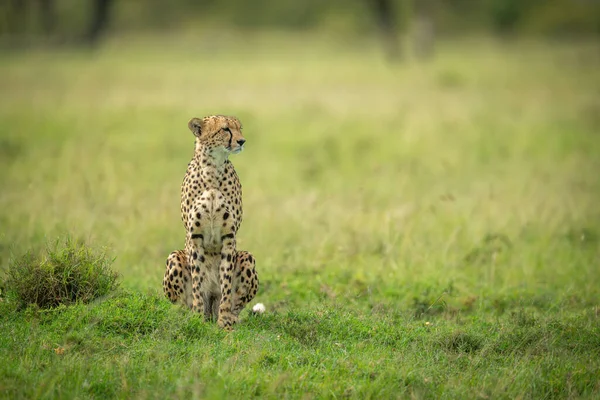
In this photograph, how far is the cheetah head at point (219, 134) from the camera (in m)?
5.48

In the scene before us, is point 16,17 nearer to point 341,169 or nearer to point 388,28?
point 388,28

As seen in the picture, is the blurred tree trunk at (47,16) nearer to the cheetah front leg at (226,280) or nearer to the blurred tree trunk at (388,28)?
the blurred tree trunk at (388,28)

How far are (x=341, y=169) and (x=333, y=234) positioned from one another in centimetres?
369

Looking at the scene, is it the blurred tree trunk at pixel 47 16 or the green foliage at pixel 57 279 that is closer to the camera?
the green foliage at pixel 57 279

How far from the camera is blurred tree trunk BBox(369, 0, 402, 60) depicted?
109ft

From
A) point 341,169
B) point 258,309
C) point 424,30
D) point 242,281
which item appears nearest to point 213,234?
point 242,281

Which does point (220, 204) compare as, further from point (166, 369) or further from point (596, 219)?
point (596, 219)

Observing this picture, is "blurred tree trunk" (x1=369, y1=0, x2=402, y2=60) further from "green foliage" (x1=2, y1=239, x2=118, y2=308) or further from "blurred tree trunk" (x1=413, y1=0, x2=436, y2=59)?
"green foliage" (x1=2, y1=239, x2=118, y2=308)

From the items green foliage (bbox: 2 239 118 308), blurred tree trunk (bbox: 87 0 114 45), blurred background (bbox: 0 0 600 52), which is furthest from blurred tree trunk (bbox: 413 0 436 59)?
green foliage (bbox: 2 239 118 308)

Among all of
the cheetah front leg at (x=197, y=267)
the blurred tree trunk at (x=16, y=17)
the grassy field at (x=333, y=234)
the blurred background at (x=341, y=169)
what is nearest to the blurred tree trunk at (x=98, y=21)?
the blurred background at (x=341, y=169)

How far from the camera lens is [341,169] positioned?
1202 centimetres

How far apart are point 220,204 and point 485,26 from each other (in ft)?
174

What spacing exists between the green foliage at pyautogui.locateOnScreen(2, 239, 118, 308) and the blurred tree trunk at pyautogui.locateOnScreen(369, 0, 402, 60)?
27.7 metres

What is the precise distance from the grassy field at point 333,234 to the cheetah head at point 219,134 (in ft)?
3.63
